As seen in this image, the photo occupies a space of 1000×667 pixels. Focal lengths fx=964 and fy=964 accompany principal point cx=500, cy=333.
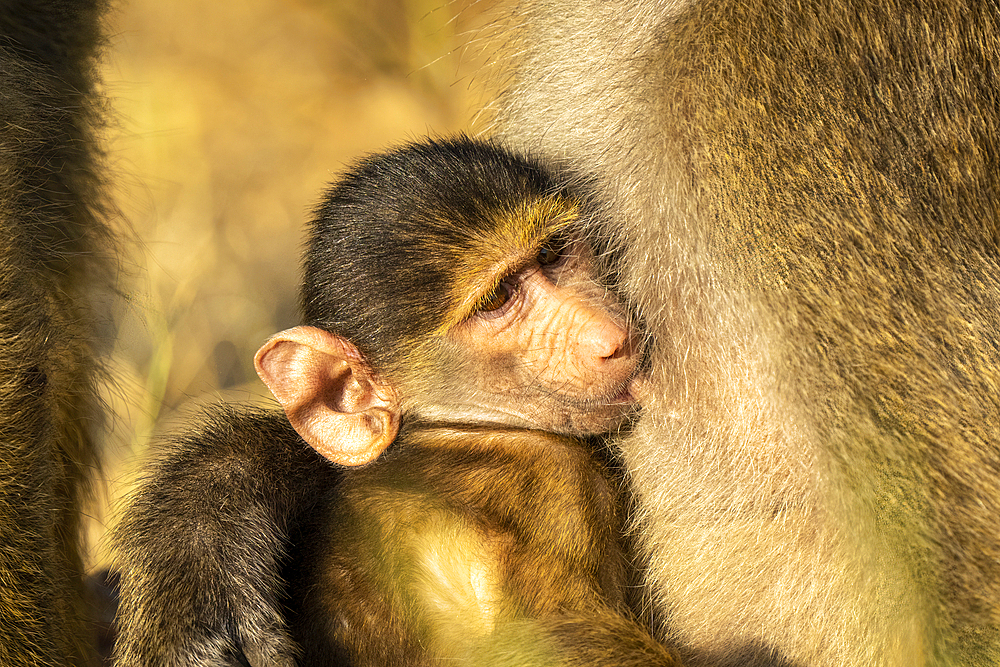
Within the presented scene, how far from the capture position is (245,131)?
333cm

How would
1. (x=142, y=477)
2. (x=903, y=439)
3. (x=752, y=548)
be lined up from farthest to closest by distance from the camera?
(x=142, y=477), (x=752, y=548), (x=903, y=439)

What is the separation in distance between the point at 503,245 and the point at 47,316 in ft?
1.95

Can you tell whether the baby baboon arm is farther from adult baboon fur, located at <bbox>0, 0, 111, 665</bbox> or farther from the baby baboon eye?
the baby baboon eye

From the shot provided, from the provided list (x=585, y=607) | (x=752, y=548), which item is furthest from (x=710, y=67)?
(x=585, y=607)

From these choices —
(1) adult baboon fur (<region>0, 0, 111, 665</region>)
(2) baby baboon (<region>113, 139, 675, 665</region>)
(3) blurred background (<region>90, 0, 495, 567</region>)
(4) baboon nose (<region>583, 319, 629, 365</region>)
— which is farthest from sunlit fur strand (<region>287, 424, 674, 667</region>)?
(3) blurred background (<region>90, 0, 495, 567</region>)

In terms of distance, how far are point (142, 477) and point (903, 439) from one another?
989 mm

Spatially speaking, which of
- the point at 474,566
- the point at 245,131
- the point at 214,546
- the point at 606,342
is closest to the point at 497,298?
the point at 606,342

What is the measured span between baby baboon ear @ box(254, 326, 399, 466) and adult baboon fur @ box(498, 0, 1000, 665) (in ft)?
1.43

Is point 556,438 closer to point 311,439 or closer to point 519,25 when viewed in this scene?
point 311,439

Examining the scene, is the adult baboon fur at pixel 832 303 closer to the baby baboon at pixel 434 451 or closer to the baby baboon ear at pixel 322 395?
the baby baboon at pixel 434 451

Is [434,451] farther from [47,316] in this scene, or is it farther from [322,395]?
[47,316]

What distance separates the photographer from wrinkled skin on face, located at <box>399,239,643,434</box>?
1.20 meters

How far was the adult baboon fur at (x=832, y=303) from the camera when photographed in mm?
862

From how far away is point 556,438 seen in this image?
1.25 metres
